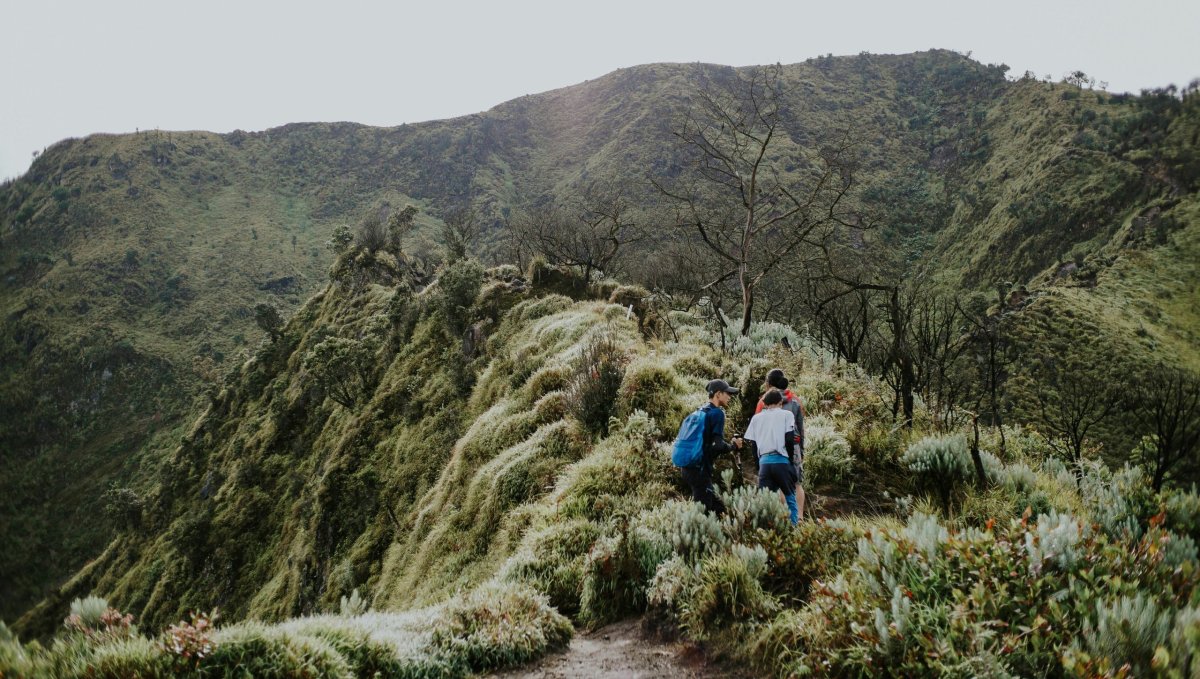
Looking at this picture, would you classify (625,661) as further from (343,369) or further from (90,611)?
(343,369)

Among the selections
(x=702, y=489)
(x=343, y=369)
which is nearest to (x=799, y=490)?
(x=702, y=489)

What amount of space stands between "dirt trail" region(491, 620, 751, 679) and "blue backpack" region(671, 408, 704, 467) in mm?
1849

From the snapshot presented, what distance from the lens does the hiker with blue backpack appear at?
612cm

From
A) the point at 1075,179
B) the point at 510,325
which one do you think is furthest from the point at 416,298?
the point at 1075,179

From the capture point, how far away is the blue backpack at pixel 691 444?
6137mm

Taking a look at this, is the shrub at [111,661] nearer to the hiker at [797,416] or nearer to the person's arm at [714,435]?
the person's arm at [714,435]

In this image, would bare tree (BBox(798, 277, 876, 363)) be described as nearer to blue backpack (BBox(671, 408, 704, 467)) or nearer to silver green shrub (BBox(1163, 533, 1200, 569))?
blue backpack (BBox(671, 408, 704, 467))

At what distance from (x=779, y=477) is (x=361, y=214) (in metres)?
131

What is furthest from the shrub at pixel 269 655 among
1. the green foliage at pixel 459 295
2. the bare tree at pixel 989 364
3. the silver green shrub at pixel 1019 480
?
the green foliage at pixel 459 295

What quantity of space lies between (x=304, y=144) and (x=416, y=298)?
143 metres

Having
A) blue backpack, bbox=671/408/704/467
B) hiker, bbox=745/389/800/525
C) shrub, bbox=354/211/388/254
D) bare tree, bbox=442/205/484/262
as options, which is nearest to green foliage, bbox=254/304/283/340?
shrub, bbox=354/211/388/254

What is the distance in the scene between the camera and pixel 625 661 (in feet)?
14.5

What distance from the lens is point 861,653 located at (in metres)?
3.19

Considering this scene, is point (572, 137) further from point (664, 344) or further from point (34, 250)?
point (664, 344)
